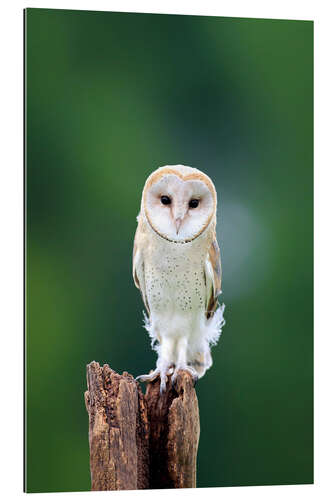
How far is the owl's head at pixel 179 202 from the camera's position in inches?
140

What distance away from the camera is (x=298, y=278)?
3.92 metres

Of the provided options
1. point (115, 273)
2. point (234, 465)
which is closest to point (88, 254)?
point (115, 273)

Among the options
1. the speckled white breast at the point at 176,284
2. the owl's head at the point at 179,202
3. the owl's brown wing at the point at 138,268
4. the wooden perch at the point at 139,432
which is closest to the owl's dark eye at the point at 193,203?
the owl's head at the point at 179,202

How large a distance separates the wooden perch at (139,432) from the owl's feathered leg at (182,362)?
0.04 m

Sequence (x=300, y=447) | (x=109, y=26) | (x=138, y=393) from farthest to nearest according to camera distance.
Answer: (x=300, y=447)
(x=109, y=26)
(x=138, y=393)

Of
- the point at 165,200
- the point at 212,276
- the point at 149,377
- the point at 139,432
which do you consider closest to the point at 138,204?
the point at 165,200

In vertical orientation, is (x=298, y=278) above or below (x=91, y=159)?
below

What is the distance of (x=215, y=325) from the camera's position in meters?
3.88

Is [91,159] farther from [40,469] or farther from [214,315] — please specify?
[40,469]

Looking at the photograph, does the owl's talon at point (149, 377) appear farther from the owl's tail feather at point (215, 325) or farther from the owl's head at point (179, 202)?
the owl's head at point (179, 202)

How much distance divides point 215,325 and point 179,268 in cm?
36

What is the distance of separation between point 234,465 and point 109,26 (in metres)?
2.07

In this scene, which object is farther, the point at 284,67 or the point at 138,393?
the point at 284,67

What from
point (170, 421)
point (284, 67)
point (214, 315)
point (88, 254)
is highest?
point (284, 67)
